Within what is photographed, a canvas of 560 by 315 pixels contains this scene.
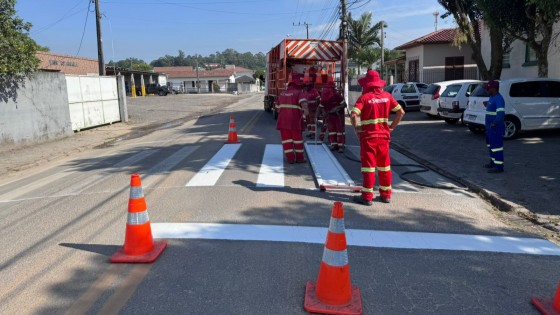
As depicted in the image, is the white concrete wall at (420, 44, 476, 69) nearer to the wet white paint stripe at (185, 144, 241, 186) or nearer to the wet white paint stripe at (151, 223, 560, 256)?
the wet white paint stripe at (185, 144, 241, 186)

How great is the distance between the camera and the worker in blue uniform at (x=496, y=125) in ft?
26.5

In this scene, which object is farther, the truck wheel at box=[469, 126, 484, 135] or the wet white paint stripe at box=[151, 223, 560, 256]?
the truck wheel at box=[469, 126, 484, 135]

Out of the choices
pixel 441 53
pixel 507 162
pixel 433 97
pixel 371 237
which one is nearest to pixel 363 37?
pixel 441 53

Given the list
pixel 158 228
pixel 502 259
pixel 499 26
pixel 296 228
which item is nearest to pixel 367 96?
pixel 296 228

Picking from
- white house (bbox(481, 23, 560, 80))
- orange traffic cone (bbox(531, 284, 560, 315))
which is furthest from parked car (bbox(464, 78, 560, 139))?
orange traffic cone (bbox(531, 284, 560, 315))

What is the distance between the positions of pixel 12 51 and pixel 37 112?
2.27 meters

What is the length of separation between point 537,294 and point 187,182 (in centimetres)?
567

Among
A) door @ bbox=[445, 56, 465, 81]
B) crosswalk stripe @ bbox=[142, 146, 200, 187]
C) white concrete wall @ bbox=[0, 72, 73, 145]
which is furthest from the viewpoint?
door @ bbox=[445, 56, 465, 81]

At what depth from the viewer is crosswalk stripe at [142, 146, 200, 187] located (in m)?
8.23

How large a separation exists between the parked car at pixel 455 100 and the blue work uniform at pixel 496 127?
790 cm

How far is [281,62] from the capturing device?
17.2m

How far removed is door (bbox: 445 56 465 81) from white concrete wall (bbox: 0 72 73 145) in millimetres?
24275

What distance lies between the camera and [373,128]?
20.9 feet

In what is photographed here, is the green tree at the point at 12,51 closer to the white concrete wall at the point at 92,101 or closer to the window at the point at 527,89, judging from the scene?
the white concrete wall at the point at 92,101
